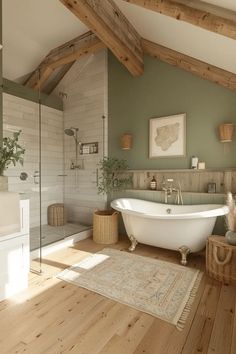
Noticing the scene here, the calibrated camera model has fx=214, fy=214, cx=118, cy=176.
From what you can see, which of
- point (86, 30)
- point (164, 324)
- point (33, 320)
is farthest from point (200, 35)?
point (33, 320)

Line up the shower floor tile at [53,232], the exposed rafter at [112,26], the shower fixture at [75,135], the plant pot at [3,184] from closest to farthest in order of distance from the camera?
the plant pot at [3,184] → the exposed rafter at [112,26] → the shower floor tile at [53,232] → the shower fixture at [75,135]

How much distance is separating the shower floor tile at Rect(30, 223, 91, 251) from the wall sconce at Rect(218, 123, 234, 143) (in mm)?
2527

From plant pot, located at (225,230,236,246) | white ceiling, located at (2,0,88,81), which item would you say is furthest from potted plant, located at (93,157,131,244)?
white ceiling, located at (2,0,88,81)

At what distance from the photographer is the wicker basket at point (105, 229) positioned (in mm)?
3316

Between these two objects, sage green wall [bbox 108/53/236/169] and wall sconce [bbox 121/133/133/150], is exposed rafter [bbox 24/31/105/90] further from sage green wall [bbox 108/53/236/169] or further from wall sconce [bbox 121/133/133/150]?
wall sconce [bbox 121/133/133/150]

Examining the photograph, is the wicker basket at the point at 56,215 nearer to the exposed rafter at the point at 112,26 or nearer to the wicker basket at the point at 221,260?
the wicker basket at the point at 221,260

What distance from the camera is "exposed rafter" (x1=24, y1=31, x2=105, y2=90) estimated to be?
3.39m

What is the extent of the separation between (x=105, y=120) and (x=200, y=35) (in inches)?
80.0

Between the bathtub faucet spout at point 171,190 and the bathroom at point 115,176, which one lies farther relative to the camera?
the bathtub faucet spout at point 171,190

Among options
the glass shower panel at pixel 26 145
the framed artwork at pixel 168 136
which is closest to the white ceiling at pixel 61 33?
the glass shower panel at pixel 26 145

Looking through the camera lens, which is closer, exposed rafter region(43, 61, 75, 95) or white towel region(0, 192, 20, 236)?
white towel region(0, 192, 20, 236)

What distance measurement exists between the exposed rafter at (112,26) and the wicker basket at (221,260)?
8.78ft

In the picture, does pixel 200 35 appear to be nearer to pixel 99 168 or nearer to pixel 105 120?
pixel 105 120

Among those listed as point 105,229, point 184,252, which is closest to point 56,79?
point 105,229
